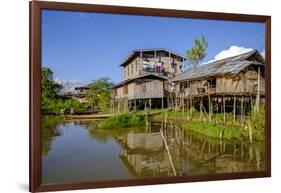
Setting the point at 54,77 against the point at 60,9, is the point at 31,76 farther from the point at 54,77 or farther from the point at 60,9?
the point at 60,9

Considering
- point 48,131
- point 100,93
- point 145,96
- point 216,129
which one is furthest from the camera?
point 216,129

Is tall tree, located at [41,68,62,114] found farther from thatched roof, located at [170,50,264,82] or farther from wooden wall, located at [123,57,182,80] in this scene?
thatched roof, located at [170,50,264,82]

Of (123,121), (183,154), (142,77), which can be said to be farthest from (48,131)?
(183,154)

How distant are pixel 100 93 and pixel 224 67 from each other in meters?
1.30

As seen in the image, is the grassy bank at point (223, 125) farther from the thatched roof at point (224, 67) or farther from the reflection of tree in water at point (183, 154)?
the thatched roof at point (224, 67)

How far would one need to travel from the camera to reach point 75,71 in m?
3.88

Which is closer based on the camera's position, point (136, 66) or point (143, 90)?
point (136, 66)

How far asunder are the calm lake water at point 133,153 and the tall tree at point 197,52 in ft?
2.15

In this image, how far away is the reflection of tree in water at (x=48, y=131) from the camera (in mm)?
3764

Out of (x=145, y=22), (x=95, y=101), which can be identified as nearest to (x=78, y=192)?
(x=95, y=101)

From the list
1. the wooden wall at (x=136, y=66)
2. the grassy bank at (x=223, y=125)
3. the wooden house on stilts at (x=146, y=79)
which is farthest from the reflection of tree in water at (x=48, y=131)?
the grassy bank at (x=223, y=125)

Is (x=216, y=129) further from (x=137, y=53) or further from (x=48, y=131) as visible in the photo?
(x=48, y=131)

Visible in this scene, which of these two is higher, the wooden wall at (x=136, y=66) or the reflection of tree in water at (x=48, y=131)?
the wooden wall at (x=136, y=66)

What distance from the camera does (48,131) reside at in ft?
12.4
